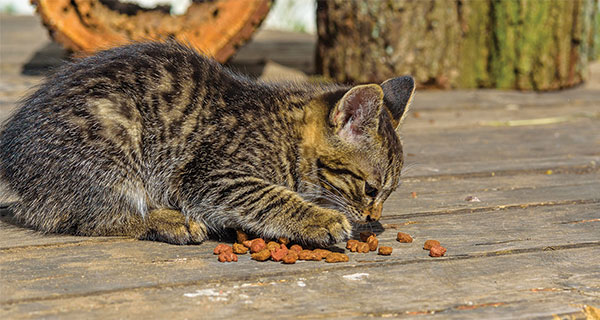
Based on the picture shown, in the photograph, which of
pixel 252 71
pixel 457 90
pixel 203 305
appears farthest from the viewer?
pixel 252 71

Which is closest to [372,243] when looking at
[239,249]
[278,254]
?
[278,254]

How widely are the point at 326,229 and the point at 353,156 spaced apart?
1.37 ft

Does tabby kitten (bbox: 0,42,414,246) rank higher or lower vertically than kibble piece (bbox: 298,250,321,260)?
higher

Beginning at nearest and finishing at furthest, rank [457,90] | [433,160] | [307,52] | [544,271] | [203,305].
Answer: [203,305], [544,271], [433,160], [457,90], [307,52]

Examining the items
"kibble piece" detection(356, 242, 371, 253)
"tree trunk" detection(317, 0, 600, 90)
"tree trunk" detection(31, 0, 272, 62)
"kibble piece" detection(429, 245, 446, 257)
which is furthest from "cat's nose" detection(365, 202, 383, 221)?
"tree trunk" detection(31, 0, 272, 62)

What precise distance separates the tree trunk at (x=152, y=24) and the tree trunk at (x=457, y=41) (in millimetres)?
661

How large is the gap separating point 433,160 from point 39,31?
6.49 metres

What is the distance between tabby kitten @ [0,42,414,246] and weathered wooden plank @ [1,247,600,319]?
43 centimetres

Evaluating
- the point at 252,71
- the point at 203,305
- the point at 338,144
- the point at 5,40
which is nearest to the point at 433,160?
the point at 338,144

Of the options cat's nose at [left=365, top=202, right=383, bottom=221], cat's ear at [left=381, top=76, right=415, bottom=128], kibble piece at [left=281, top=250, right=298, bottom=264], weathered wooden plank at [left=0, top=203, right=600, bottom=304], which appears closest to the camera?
weathered wooden plank at [left=0, top=203, right=600, bottom=304]

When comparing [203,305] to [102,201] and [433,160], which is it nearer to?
[102,201]

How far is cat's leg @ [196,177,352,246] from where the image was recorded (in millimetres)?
2980

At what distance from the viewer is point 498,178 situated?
4.03m

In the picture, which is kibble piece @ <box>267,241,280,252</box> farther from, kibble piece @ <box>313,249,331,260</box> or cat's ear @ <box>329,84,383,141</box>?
cat's ear @ <box>329,84,383,141</box>
